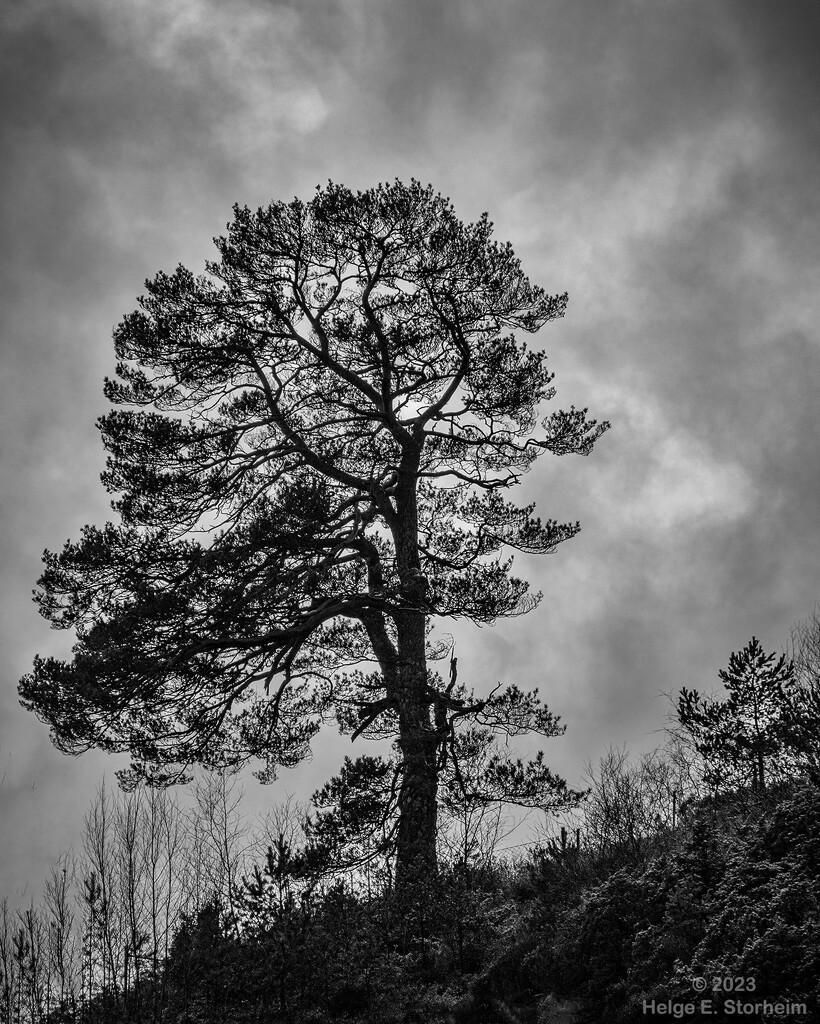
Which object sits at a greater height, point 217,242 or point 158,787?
point 217,242

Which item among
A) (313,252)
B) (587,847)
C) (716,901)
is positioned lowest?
(716,901)

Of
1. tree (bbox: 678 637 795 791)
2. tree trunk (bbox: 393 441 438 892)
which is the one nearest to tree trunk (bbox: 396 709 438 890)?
tree trunk (bbox: 393 441 438 892)

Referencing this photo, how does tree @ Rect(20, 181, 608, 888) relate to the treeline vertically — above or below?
above

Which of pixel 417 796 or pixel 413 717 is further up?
pixel 413 717

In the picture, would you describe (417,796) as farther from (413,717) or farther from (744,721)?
(744,721)

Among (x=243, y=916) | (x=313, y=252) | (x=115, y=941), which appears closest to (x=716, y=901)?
(x=243, y=916)

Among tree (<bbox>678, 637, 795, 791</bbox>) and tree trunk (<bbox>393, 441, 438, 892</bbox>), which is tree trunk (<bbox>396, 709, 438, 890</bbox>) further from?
tree (<bbox>678, 637, 795, 791</bbox>)

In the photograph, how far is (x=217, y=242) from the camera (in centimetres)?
1367

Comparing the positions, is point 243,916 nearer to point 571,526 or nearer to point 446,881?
point 446,881

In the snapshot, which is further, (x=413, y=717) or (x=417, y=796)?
(x=413, y=717)

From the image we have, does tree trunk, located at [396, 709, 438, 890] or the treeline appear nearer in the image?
the treeline

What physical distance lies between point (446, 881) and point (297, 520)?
5070 mm

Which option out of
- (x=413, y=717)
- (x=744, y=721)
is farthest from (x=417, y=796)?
(x=744, y=721)

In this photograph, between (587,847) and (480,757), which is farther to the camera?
(480,757)
